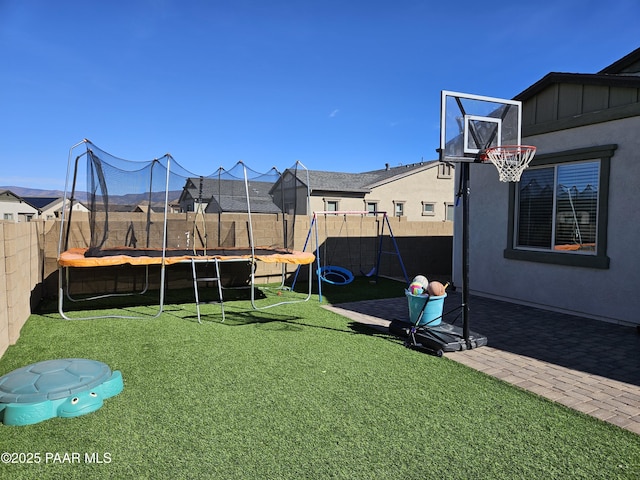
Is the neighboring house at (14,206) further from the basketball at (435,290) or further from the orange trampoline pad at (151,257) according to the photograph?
the basketball at (435,290)

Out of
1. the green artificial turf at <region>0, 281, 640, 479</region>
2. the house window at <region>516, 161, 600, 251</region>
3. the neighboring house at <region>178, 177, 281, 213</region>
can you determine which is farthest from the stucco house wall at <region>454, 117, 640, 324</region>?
the neighboring house at <region>178, 177, 281, 213</region>

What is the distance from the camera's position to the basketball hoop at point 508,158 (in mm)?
4933

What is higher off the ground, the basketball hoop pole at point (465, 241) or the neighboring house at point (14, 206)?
the neighboring house at point (14, 206)

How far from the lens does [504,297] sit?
7590mm

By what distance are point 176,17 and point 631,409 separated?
943 centimetres

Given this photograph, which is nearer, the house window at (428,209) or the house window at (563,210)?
the house window at (563,210)

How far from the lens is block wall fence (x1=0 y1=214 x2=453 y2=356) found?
15.4 ft

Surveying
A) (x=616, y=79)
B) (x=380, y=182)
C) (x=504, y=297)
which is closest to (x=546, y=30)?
(x=616, y=79)

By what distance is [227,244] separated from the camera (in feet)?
28.8

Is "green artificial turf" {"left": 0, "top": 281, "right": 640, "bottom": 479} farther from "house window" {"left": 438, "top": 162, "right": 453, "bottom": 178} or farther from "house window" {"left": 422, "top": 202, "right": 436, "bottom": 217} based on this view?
"house window" {"left": 438, "top": 162, "right": 453, "bottom": 178}

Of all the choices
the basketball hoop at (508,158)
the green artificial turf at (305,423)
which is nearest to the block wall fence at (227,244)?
the green artificial turf at (305,423)

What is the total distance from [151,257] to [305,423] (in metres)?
4.43

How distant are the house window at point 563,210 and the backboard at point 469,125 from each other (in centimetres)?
178

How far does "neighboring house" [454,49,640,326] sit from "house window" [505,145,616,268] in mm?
15
